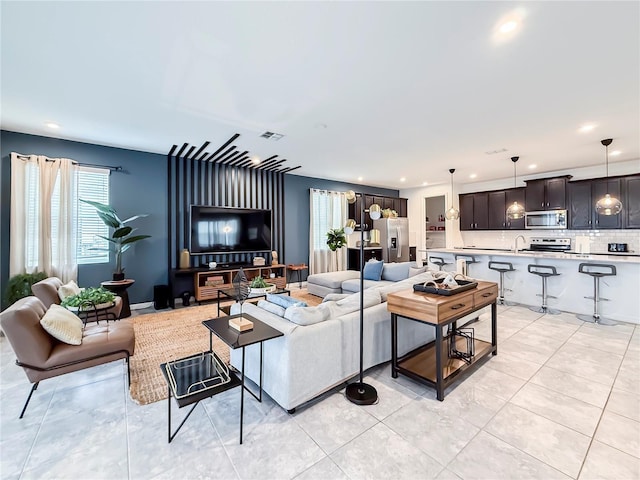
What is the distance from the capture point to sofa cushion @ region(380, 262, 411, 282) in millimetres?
5332

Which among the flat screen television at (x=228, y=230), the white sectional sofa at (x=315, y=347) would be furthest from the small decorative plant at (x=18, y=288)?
the white sectional sofa at (x=315, y=347)

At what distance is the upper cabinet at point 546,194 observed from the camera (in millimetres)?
6457

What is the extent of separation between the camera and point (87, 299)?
3.12 m

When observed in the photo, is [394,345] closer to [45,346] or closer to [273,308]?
[273,308]

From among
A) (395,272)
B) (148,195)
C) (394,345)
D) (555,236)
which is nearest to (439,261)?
(395,272)

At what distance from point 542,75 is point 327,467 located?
3.56 meters

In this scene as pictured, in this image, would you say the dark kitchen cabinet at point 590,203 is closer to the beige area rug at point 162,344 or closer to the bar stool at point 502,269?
the bar stool at point 502,269

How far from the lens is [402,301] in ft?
8.37

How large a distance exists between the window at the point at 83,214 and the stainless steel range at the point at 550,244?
910 cm

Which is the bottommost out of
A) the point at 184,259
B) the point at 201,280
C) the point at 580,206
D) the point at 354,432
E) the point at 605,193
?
the point at 354,432

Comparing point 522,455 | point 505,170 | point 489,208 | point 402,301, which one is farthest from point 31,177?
point 489,208

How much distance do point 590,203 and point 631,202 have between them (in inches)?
23.4

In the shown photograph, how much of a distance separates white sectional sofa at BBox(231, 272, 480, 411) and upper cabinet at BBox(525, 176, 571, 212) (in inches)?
235

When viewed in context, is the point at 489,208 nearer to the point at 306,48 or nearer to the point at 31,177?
the point at 306,48
